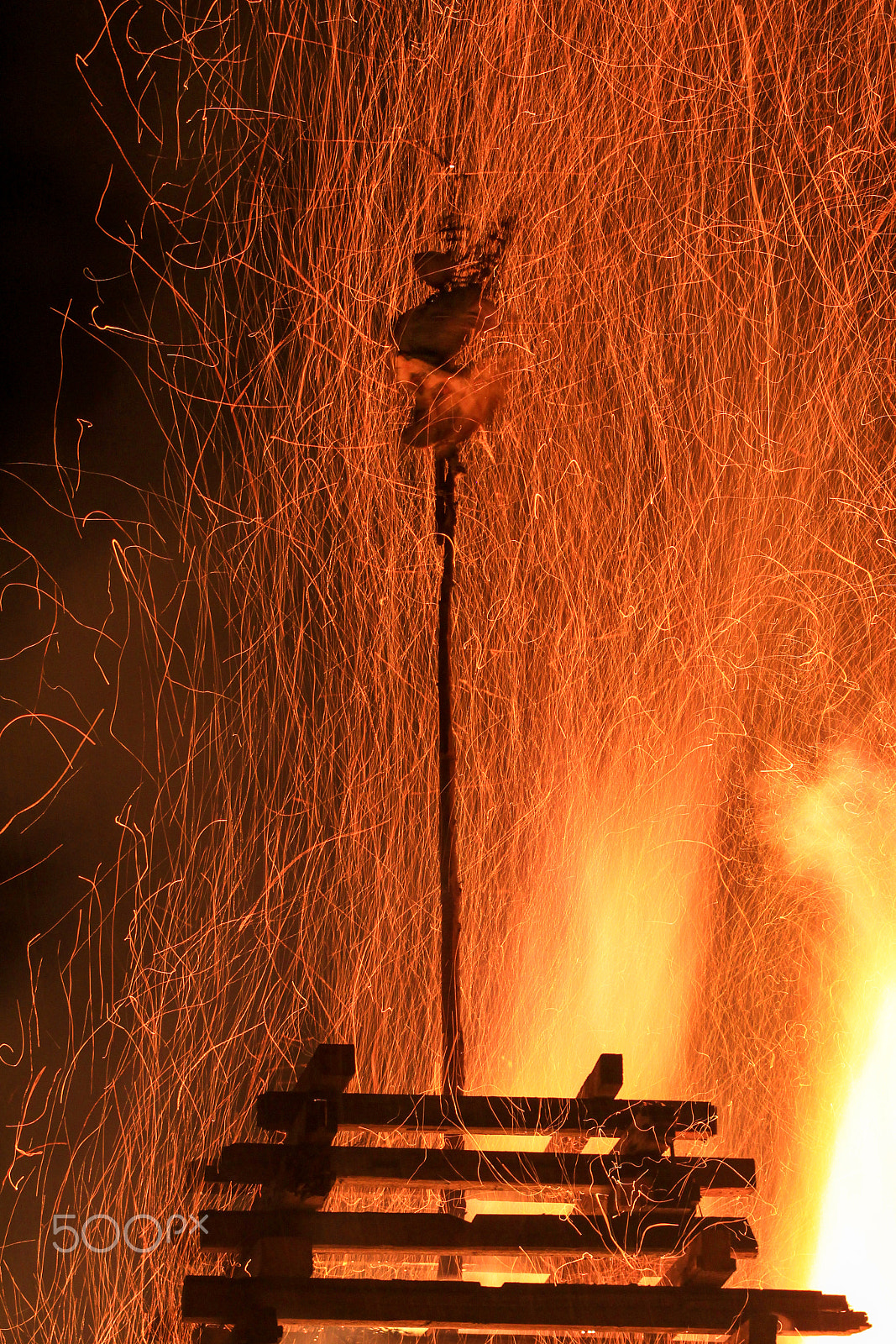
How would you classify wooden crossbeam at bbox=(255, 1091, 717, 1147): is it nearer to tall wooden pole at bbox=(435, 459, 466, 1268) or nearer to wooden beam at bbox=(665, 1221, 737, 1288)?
wooden beam at bbox=(665, 1221, 737, 1288)

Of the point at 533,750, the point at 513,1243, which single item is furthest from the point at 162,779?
the point at 513,1243

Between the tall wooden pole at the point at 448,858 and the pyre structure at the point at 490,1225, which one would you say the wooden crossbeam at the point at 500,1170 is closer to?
the pyre structure at the point at 490,1225

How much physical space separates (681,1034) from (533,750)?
110 cm

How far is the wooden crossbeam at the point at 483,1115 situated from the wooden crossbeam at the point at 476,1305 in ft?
0.99

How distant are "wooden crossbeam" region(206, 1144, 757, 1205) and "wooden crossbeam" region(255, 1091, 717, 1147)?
5cm

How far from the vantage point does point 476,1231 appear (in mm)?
2607

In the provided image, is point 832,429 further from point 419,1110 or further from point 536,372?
point 419,1110

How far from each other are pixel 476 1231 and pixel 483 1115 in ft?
0.71

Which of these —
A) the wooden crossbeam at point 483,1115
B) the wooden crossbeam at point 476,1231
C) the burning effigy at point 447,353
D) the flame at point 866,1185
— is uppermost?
the burning effigy at point 447,353

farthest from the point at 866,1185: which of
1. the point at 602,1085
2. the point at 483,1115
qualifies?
the point at 483,1115

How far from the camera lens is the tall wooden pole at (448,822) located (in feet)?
11.3

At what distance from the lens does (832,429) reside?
185 inches

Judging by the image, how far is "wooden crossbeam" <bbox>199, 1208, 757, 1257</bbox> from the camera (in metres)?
2.56

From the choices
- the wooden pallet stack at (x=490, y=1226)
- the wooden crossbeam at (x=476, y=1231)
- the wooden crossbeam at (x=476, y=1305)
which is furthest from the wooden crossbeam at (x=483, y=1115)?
the wooden crossbeam at (x=476, y=1305)
